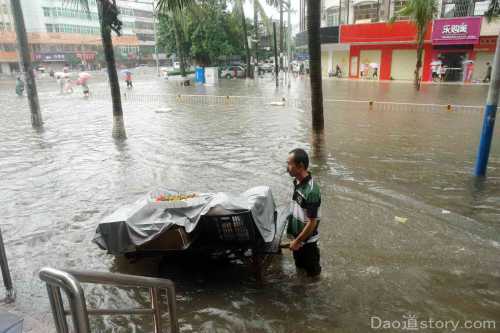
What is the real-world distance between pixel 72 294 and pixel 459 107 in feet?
60.6

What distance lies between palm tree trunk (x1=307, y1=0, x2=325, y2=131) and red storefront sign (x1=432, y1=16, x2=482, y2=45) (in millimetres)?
25539

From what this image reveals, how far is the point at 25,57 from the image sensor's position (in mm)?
13766

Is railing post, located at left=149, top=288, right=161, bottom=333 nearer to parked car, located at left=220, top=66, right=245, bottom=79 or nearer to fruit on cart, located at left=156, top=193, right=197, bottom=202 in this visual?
fruit on cart, located at left=156, top=193, right=197, bottom=202

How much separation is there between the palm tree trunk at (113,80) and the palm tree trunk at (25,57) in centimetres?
423

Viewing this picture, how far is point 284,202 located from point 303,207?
121 inches

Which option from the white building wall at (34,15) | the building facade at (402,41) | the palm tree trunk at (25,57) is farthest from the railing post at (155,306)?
the white building wall at (34,15)

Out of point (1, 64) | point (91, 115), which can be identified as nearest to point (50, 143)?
point (91, 115)

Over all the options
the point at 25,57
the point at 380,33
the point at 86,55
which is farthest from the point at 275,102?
the point at 86,55

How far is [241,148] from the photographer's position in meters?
11.2

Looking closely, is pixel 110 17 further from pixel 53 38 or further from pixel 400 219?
pixel 53 38

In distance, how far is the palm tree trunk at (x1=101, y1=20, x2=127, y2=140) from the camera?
432 inches

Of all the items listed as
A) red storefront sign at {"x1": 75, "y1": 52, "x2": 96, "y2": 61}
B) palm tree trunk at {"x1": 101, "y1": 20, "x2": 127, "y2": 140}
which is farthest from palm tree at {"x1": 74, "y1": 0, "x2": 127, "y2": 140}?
red storefront sign at {"x1": 75, "y1": 52, "x2": 96, "y2": 61}

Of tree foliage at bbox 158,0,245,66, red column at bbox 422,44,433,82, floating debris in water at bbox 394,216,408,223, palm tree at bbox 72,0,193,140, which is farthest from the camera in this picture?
tree foliage at bbox 158,0,245,66

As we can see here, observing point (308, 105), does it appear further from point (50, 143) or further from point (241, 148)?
point (50, 143)
